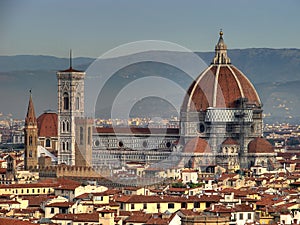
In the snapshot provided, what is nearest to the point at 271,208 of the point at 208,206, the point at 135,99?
the point at 208,206

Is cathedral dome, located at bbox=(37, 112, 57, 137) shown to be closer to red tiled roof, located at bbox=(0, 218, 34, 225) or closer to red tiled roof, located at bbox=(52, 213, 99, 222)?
red tiled roof, located at bbox=(52, 213, 99, 222)

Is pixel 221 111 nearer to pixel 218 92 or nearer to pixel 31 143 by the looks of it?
pixel 218 92

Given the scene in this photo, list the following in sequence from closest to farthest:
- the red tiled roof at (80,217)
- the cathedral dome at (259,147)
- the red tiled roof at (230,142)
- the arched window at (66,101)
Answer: the red tiled roof at (80,217) < the cathedral dome at (259,147) < the red tiled roof at (230,142) < the arched window at (66,101)

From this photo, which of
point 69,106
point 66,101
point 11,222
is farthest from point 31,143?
point 11,222

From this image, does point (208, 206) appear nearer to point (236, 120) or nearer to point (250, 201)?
point (250, 201)

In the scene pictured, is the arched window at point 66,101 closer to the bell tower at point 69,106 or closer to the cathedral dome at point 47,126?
the bell tower at point 69,106

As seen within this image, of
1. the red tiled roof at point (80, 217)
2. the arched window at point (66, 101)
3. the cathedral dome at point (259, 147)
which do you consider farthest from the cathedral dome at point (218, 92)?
the red tiled roof at point (80, 217)

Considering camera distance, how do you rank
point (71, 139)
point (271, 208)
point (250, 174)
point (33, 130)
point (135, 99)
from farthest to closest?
point (135, 99), point (71, 139), point (33, 130), point (250, 174), point (271, 208)
